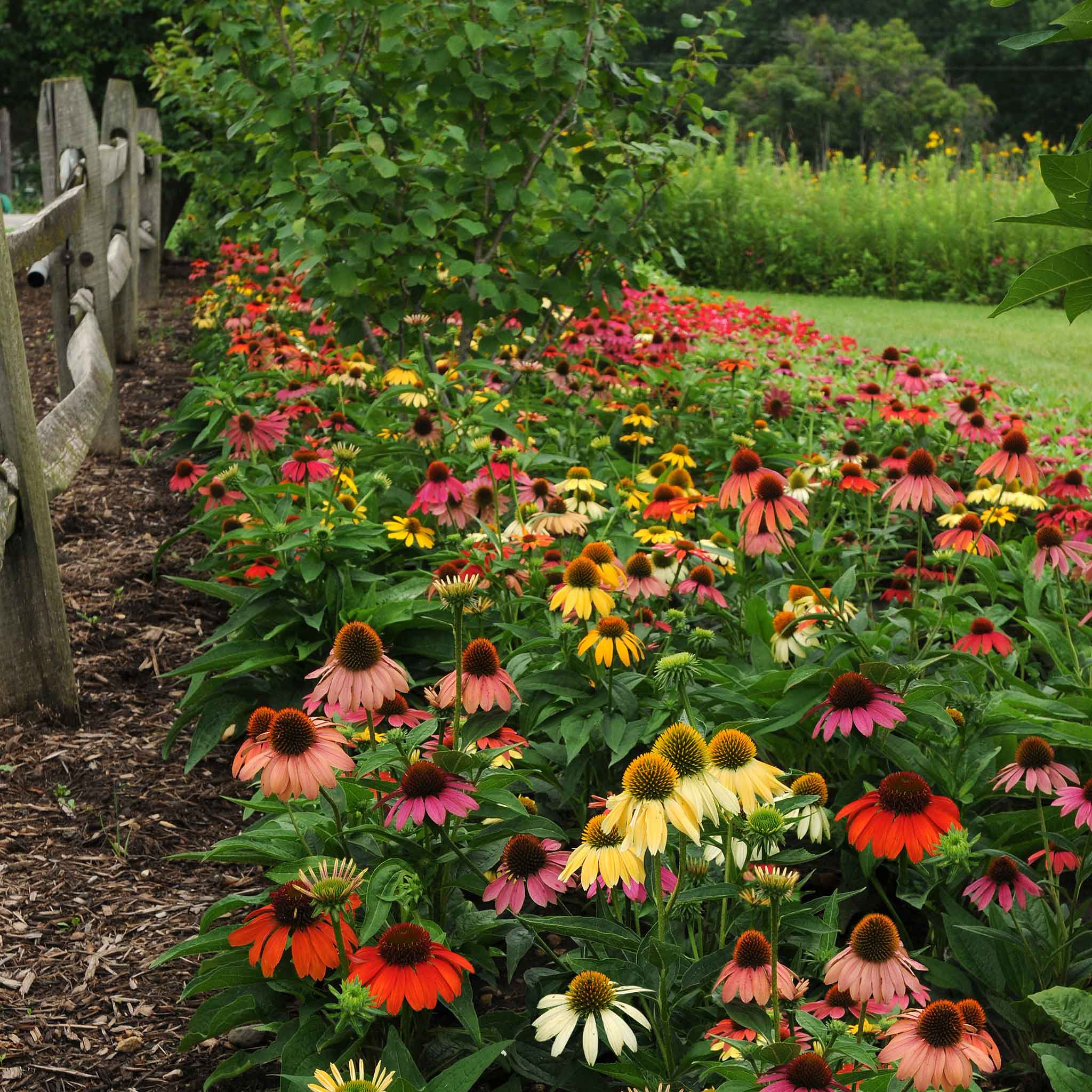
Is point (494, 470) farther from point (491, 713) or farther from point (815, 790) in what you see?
point (815, 790)

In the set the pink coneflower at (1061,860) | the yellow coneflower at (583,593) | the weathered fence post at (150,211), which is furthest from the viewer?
the weathered fence post at (150,211)

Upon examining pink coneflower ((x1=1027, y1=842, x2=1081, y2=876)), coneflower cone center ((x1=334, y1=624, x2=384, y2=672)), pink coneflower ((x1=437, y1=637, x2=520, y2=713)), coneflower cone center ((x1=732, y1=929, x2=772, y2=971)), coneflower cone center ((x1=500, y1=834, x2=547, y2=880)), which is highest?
coneflower cone center ((x1=334, y1=624, x2=384, y2=672))

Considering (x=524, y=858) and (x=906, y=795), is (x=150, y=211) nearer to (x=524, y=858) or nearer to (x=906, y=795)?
(x=524, y=858)

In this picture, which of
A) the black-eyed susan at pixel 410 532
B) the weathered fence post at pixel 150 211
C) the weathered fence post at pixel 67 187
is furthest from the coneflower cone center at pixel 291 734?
the weathered fence post at pixel 150 211

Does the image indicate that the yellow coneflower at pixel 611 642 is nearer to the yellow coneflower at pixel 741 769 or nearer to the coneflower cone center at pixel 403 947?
the yellow coneflower at pixel 741 769

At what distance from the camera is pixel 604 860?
1390 mm

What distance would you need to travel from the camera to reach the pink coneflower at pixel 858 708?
1778 mm

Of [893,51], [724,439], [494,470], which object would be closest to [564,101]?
[724,439]

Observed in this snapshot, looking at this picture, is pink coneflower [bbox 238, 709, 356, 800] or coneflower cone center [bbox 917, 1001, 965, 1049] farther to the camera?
pink coneflower [bbox 238, 709, 356, 800]

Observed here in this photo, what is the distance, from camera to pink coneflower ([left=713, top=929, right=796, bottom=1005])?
1379 millimetres

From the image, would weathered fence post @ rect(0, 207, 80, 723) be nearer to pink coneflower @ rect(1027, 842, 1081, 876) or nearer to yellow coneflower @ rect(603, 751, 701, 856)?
yellow coneflower @ rect(603, 751, 701, 856)

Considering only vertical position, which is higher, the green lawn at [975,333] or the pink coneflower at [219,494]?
the pink coneflower at [219,494]

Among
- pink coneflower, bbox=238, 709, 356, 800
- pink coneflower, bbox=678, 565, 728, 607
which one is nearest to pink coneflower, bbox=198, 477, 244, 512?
pink coneflower, bbox=678, 565, 728, 607

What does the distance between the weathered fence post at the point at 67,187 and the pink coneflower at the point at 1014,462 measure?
11.3 ft
